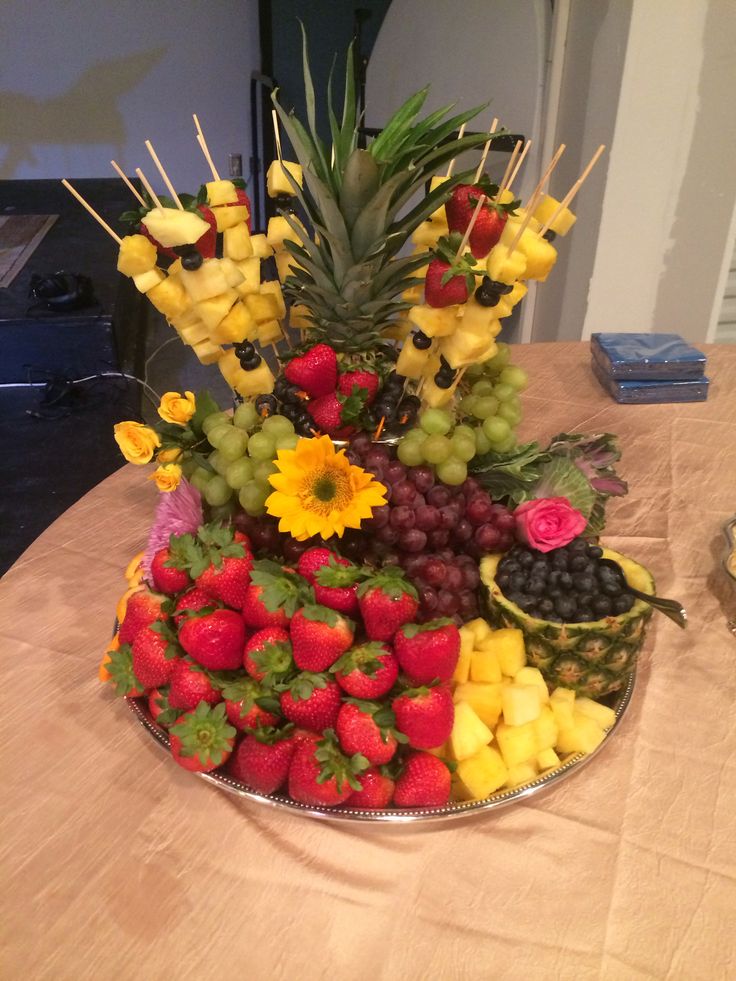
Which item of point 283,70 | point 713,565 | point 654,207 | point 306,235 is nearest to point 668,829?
point 713,565

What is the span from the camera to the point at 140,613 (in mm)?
896

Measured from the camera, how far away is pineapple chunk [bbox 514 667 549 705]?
874mm

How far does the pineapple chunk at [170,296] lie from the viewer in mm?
1019

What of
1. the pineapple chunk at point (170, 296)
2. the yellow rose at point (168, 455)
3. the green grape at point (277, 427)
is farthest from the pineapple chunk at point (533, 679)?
the pineapple chunk at point (170, 296)

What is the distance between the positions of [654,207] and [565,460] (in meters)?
1.84

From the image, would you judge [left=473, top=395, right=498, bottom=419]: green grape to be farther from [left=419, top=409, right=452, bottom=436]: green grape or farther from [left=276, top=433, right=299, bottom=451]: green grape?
[left=276, top=433, right=299, bottom=451]: green grape

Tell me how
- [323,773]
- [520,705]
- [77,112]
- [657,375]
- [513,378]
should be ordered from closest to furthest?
[323,773]
[520,705]
[513,378]
[657,375]
[77,112]

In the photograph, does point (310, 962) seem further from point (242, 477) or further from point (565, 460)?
point (565, 460)

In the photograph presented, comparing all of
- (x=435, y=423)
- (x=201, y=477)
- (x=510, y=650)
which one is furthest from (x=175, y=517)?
(x=510, y=650)

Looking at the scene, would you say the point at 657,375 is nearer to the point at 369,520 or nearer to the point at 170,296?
the point at 369,520

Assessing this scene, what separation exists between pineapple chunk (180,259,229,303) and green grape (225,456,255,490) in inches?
9.0

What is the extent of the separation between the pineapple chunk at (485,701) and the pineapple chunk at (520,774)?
0.05m

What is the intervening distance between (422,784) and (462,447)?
435mm

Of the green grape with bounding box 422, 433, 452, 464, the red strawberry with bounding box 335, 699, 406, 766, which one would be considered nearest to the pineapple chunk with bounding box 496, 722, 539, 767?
the red strawberry with bounding box 335, 699, 406, 766
